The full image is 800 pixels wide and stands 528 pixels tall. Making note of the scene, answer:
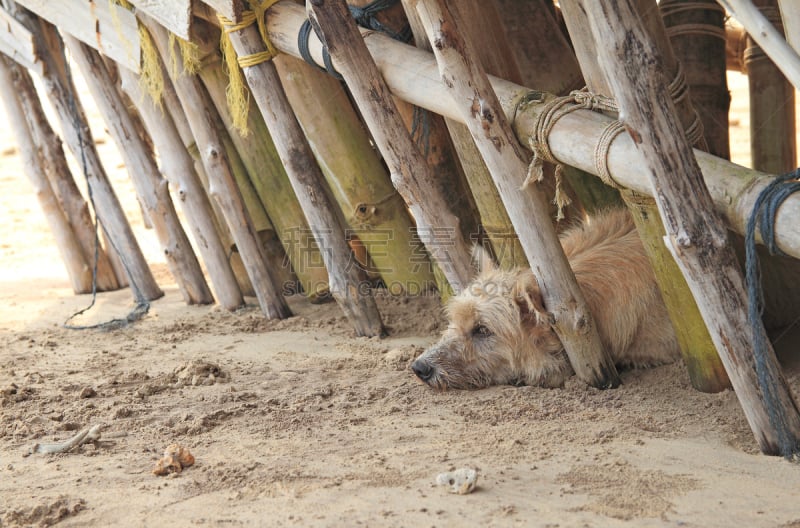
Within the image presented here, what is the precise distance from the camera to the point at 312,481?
3.27 m

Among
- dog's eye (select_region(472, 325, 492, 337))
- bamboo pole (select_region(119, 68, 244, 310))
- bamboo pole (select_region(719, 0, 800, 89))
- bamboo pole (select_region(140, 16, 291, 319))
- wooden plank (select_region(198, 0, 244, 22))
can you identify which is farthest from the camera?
bamboo pole (select_region(119, 68, 244, 310))

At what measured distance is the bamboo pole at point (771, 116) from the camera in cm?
668

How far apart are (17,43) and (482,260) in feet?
16.1

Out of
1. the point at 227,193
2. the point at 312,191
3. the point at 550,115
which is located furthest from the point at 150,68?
the point at 550,115

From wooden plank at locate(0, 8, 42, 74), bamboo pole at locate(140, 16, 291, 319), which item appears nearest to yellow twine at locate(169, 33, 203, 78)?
bamboo pole at locate(140, 16, 291, 319)

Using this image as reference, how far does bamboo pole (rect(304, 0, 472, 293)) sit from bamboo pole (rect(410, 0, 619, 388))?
0.67 meters

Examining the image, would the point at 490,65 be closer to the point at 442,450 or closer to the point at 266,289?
the point at 442,450

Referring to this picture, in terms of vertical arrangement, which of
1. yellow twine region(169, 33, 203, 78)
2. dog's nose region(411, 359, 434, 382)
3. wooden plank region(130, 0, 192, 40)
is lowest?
dog's nose region(411, 359, 434, 382)

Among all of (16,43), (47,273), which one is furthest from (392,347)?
(47,273)

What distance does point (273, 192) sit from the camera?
658cm

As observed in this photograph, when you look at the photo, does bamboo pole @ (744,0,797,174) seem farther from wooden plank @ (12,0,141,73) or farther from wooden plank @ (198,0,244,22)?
wooden plank @ (12,0,141,73)

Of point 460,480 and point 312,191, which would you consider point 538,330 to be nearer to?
point 460,480

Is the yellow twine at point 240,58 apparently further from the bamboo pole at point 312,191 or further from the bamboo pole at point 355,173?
the bamboo pole at point 355,173

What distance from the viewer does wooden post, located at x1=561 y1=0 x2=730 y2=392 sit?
12.1 ft
